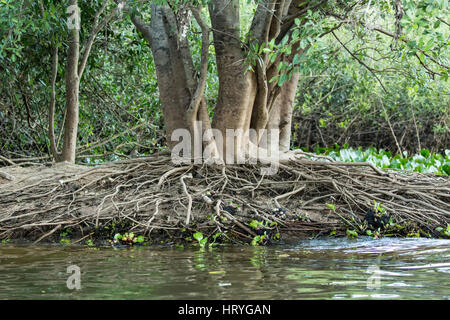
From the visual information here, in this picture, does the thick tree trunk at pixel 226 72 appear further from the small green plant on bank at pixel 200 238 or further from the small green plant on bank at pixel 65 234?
the small green plant on bank at pixel 65 234

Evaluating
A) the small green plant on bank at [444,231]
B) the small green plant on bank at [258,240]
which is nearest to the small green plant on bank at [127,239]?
the small green plant on bank at [258,240]

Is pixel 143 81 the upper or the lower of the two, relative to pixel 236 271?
upper

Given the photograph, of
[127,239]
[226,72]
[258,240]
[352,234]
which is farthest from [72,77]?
[352,234]

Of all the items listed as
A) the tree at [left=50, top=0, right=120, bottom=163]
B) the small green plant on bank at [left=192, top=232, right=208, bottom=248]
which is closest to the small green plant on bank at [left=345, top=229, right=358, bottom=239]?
the small green plant on bank at [left=192, top=232, right=208, bottom=248]

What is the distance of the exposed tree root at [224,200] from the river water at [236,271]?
429 millimetres

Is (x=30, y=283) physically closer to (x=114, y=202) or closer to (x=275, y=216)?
(x=114, y=202)

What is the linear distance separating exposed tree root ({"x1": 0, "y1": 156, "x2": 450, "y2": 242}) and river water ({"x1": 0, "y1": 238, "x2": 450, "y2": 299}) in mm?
429

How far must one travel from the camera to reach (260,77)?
21.9 feet

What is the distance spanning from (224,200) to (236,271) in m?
2.15

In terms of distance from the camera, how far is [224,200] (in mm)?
6012

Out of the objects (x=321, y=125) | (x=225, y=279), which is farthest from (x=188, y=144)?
(x=321, y=125)

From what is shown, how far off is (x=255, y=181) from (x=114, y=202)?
1.68 meters

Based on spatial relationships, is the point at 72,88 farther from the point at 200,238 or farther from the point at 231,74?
the point at 200,238

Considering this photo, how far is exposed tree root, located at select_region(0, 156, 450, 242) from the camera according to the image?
5699mm
